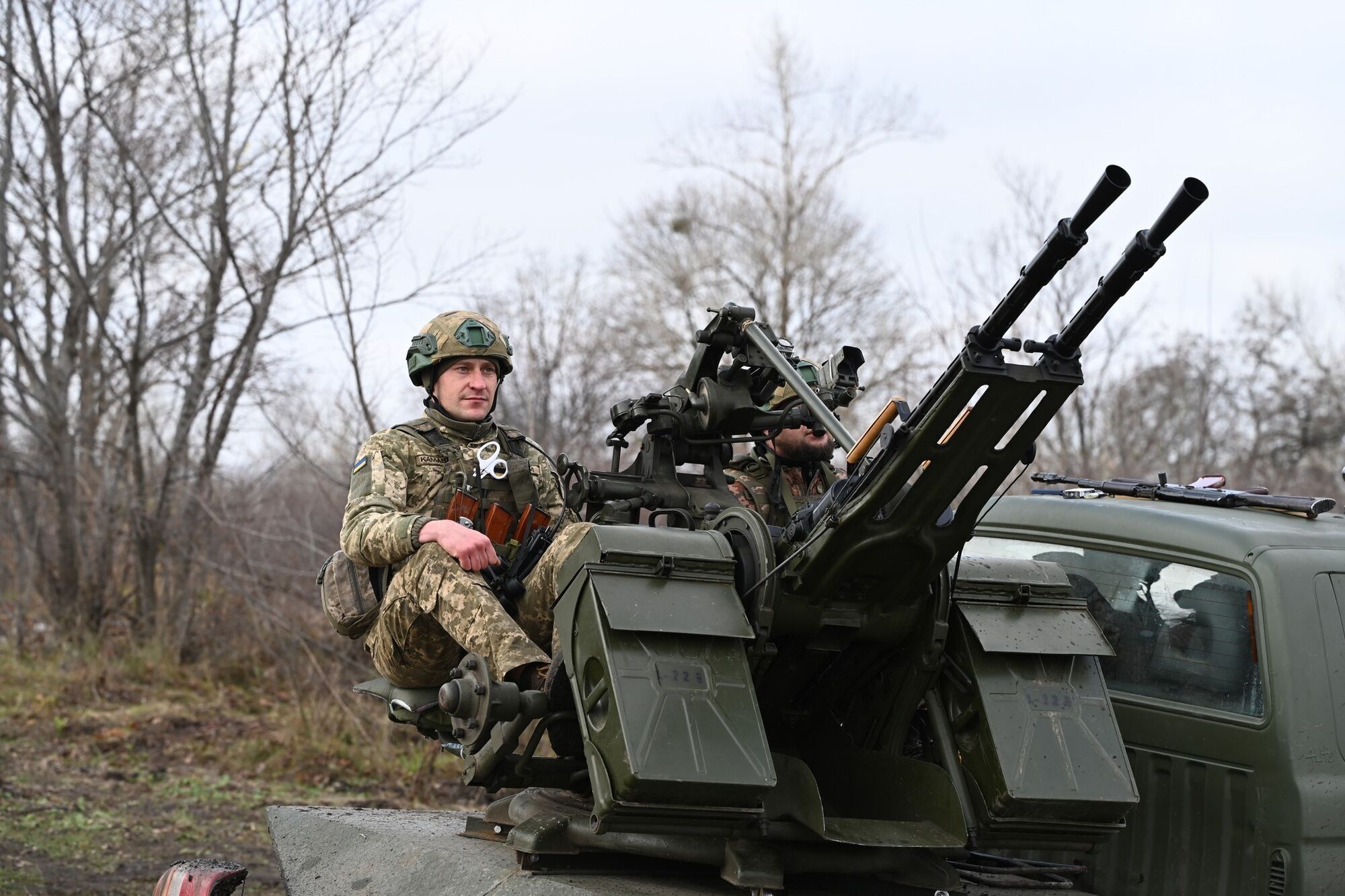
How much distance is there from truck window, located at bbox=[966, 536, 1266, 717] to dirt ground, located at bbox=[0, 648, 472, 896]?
476 cm

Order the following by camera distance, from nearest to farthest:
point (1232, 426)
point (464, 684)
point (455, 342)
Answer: point (464, 684), point (455, 342), point (1232, 426)

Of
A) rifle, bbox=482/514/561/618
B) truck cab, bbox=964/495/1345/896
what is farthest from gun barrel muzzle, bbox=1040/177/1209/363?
rifle, bbox=482/514/561/618

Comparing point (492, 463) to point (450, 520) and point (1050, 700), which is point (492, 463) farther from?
point (1050, 700)

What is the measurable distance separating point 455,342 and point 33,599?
10109mm

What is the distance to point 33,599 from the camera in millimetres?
14055

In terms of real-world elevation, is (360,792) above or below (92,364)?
below

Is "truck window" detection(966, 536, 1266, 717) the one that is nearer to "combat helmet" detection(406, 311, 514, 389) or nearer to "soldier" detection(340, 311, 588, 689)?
"soldier" detection(340, 311, 588, 689)

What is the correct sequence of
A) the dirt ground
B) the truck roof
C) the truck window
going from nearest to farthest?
the truck window < the truck roof < the dirt ground

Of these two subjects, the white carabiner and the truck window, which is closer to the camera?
the truck window

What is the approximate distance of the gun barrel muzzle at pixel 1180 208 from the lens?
3471 mm

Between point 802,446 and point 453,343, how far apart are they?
1417 mm

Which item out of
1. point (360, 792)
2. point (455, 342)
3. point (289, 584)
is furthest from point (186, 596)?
point (455, 342)

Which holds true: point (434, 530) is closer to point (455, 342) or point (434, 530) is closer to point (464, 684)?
point (464, 684)

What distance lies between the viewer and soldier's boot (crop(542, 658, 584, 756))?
15.0 feet
